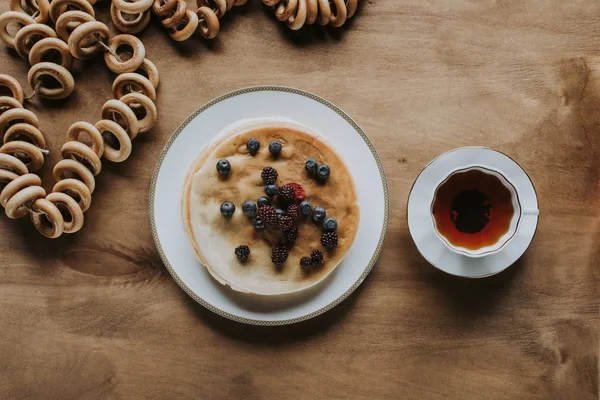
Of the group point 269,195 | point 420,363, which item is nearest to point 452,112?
point 269,195

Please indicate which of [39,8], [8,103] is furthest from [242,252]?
[39,8]

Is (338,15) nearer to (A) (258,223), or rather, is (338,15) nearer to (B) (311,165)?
(B) (311,165)

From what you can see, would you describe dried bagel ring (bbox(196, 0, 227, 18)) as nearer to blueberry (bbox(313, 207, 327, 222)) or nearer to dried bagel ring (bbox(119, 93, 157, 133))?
dried bagel ring (bbox(119, 93, 157, 133))

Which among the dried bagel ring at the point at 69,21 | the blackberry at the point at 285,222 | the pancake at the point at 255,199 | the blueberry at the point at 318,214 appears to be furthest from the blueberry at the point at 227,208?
the dried bagel ring at the point at 69,21

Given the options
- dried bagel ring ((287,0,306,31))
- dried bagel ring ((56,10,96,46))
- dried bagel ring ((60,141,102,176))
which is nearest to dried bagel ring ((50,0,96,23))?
dried bagel ring ((56,10,96,46))

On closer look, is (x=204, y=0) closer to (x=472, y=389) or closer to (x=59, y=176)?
(x=59, y=176)
